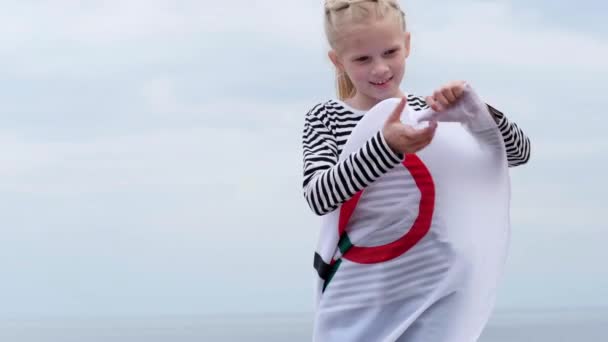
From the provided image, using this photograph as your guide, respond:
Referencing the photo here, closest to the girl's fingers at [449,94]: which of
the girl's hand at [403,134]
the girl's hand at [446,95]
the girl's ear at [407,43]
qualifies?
the girl's hand at [446,95]

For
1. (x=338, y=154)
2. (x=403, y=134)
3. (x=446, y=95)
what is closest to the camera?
(x=403, y=134)

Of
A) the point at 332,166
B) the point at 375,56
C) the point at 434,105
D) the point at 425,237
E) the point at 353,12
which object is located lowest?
A: the point at 425,237

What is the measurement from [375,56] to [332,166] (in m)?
0.34

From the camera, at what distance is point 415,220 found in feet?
10.3

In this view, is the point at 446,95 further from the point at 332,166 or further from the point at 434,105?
the point at 332,166

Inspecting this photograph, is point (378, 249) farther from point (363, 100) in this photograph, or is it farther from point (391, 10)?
point (391, 10)

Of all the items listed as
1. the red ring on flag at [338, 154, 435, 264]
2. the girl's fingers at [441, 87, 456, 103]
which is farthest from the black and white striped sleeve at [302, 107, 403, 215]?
the girl's fingers at [441, 87, 456, 103]

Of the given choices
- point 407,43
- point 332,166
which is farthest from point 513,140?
point 332,166

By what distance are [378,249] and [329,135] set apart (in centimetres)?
38

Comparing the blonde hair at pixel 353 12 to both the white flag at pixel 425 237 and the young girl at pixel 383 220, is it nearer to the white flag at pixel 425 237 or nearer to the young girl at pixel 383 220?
the young girl at pixel 383 220

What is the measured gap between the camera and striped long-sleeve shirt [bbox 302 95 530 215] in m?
2.99

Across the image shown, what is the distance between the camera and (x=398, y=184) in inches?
124

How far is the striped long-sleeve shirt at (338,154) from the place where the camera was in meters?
2.99

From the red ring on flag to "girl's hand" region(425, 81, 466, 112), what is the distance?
194 mm
